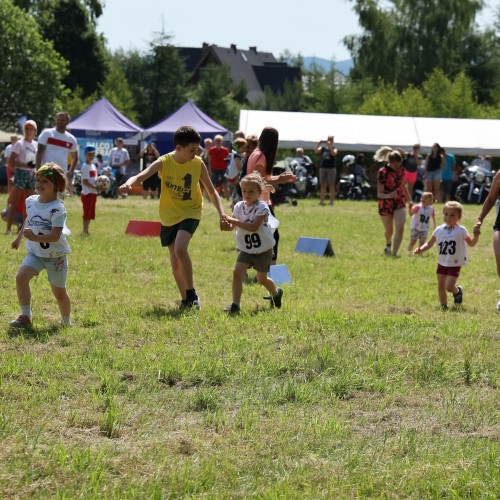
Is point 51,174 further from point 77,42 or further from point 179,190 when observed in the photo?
point 77,42

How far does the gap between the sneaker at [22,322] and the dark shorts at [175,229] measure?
1.88m

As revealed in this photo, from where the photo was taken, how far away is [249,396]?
5910 mm

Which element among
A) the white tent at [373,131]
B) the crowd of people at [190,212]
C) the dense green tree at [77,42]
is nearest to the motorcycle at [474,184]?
the white tent at [373,131]

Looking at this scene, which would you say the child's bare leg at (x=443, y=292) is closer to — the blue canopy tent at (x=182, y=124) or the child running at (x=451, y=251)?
the child running at (x=451, y=251)

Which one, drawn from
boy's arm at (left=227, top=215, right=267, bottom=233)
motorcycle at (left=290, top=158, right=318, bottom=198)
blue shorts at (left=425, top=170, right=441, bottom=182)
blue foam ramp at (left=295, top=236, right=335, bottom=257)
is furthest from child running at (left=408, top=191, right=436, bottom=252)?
motorcycle at (left=290, top=158, right=318, bottom=198)

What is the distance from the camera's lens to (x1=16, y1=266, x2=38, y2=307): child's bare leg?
25.5ft

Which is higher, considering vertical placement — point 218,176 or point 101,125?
point 101,125

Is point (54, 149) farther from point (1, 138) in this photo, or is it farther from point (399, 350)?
point (1, 138)

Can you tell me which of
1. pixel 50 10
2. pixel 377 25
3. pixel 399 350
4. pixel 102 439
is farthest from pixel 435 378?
pixel 50 10

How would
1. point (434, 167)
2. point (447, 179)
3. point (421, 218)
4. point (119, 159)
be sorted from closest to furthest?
1. point (421, 218)
2. point (434, 167)
3. point (119, 159)
4. point (447, 179)

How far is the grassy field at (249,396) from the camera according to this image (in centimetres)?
448

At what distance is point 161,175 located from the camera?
9.27 m

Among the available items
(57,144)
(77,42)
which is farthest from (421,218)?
(77,42)

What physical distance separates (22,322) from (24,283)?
12.7 inches
